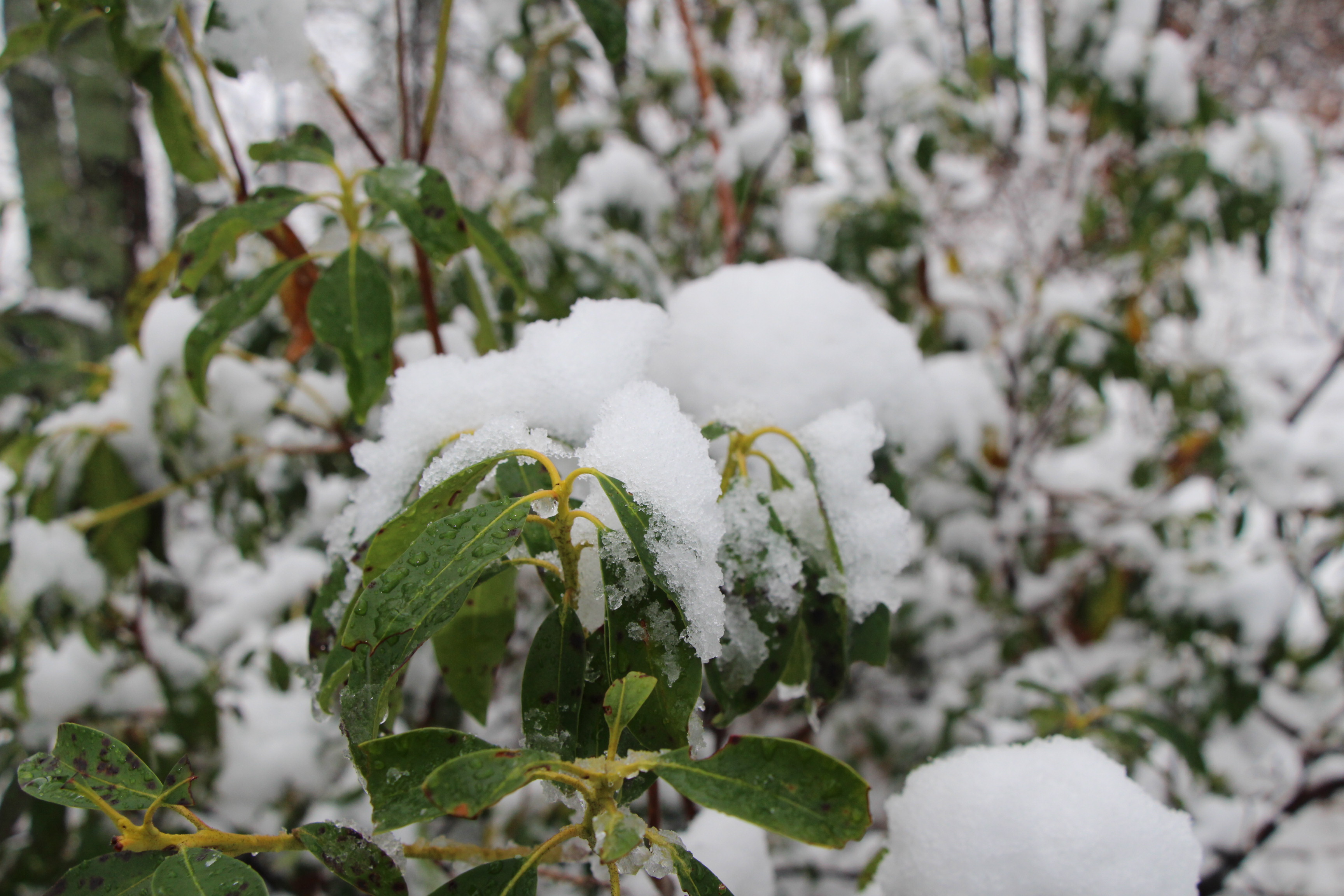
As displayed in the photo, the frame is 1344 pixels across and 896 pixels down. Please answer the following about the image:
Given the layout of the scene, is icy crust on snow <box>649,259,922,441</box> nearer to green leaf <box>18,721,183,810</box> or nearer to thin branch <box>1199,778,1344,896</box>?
green leaf <box>18,721,183,810</box>

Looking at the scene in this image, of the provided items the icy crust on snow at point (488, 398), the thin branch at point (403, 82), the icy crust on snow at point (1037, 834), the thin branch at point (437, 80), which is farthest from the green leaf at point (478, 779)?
the thin branch at point (403, 82)

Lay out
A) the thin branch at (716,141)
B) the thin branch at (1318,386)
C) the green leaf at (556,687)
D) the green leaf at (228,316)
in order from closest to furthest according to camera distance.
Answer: the green leaf at (556,687) → the green leaf at (228,316) → the thin branch at (716,141) → the thin branch at (1318,386)

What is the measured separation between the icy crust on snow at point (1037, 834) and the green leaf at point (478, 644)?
0.33 meters

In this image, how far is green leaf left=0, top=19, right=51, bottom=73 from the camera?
0.75 m

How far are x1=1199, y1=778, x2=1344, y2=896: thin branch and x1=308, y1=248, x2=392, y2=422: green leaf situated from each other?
52.4 inches

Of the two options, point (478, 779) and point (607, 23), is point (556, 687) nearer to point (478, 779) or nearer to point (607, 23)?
point (478, 779)

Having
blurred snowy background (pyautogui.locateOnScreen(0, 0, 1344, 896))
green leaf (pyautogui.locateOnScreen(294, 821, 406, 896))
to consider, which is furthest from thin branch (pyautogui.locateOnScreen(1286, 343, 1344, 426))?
green leaf (pyautogui.locateOnScreen(294, 821, 406, 896))

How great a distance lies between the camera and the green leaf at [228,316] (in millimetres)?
662

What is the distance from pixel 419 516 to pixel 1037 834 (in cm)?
47

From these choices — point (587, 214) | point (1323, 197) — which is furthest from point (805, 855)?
point (1323, 197)

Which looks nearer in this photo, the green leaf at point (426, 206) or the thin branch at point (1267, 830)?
the green leaf at point (426, 206)

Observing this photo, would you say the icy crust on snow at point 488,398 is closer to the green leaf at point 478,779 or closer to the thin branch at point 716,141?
the green leaf at point 478,779

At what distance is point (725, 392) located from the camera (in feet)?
2.28

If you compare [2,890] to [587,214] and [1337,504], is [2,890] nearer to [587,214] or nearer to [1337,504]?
[587,214]
